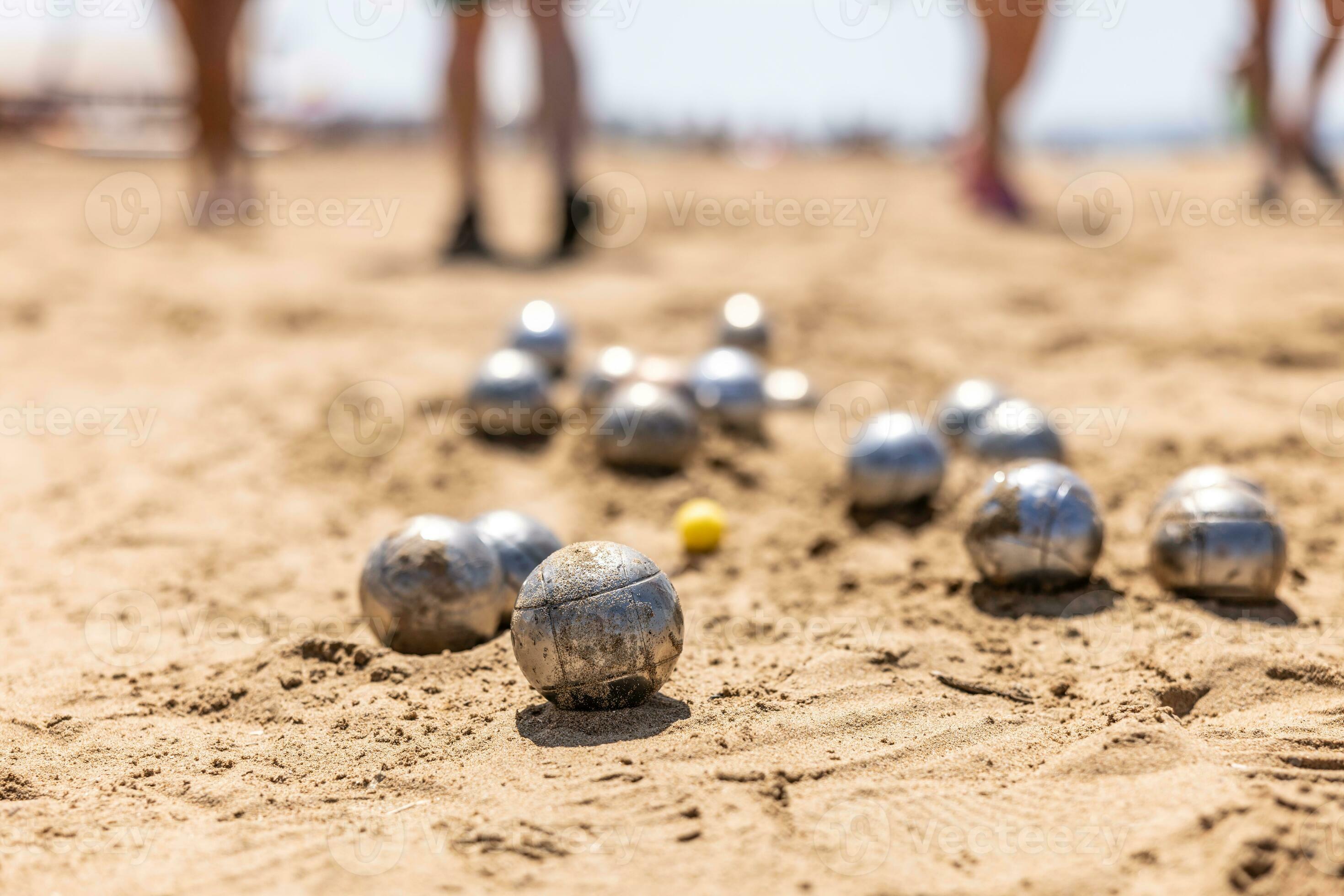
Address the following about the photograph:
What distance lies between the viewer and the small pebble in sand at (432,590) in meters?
4.64

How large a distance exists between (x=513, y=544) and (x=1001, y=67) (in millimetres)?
10902

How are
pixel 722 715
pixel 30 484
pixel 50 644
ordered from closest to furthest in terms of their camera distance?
pixel 722 715, pixel 50 644, pixel 30 484

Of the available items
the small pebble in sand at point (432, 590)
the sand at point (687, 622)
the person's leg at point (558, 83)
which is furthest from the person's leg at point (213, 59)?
the small pebble in sand at point (432, 590)

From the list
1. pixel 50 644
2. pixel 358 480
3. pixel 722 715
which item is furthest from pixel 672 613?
pixel 358 480

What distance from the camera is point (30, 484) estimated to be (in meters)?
6.86

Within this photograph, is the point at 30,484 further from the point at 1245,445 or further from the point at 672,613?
the point at 1245,445

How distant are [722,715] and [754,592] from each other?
1670 mm
